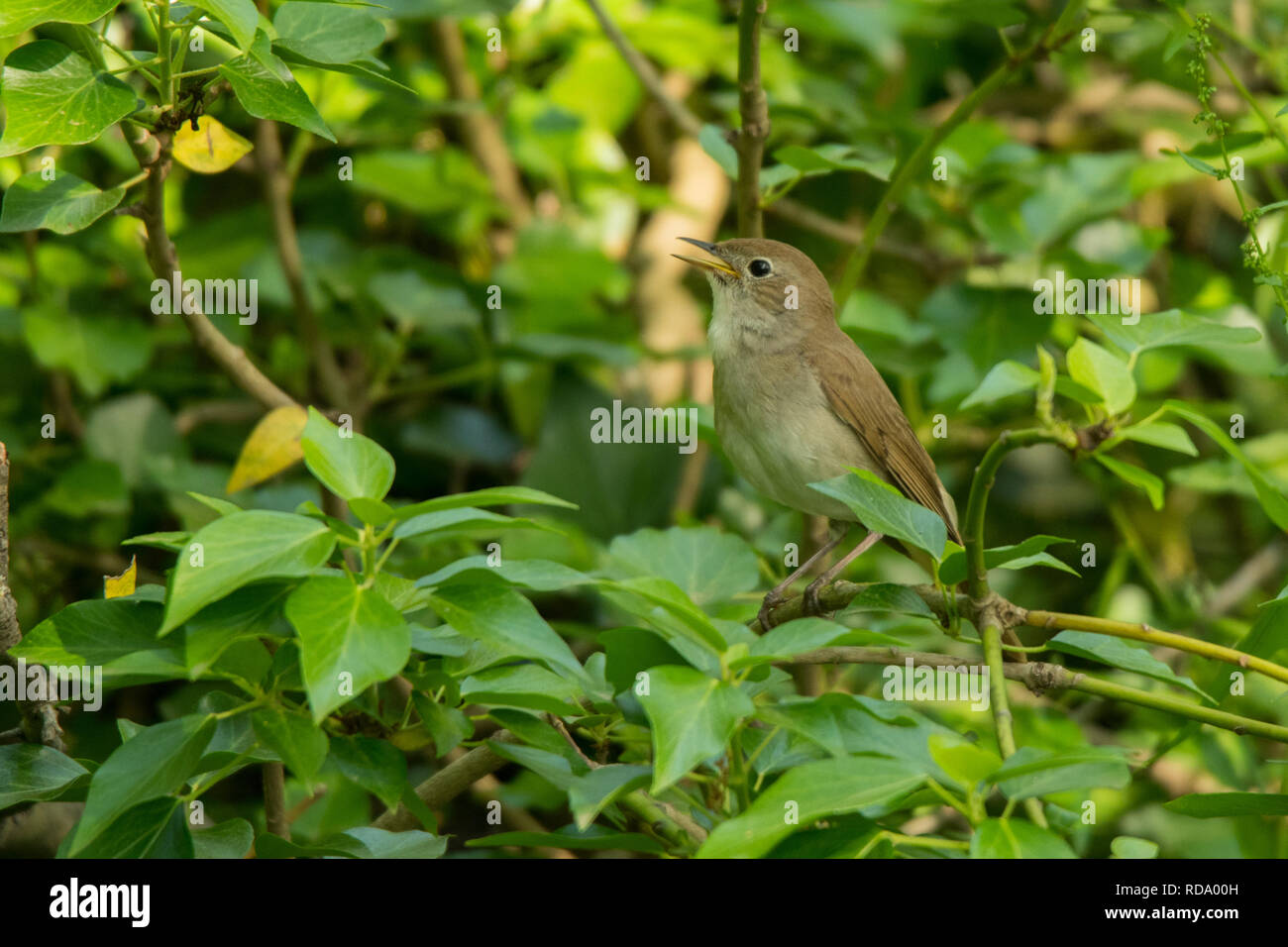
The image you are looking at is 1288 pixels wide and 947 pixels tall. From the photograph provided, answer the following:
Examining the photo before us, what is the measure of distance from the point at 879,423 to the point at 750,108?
47.5 inches

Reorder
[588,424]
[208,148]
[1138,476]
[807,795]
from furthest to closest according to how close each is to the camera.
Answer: [588,424]
[208,148]
[1138,476]
[807,795]

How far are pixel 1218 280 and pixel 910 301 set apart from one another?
4.34ft

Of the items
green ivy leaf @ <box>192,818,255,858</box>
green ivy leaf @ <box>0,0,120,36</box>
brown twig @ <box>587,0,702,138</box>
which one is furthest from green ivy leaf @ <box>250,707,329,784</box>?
brown twig @ <box>587,0,702,138</box>

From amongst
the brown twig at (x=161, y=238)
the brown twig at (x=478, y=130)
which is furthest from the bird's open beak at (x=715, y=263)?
the brown twig at (x=161, y=238)

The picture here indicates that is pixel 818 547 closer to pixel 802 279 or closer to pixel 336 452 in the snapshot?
pixel 802 279

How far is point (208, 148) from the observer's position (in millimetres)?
2715

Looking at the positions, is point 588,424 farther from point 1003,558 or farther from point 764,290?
point 1003,558

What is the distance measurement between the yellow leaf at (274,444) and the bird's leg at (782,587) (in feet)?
4.01

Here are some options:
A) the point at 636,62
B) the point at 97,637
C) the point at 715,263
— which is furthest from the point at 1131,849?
the point at 636,62

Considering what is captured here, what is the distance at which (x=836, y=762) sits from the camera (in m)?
1.58

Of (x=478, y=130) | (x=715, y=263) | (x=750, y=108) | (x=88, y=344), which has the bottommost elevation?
(x=750, y=108)

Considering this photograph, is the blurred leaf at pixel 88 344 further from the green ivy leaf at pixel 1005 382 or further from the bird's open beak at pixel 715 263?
the green ivy leaf at pixel 1005 382

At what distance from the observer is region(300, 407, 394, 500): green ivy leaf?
1.80m

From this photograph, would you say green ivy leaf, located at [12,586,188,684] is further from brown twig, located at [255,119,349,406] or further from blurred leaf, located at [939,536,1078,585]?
brown twig, located at [255,119,349,406]
